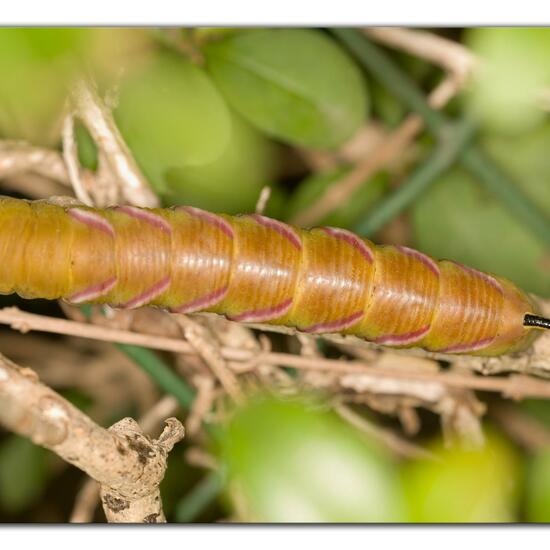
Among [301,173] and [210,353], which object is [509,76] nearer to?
[301,173]

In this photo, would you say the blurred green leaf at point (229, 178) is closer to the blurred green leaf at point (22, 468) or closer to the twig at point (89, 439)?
the twig at point (89, 439)

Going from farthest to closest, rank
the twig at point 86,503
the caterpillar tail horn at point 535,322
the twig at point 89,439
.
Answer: the twig at point 86,503 < the caterpillar tail horn at point 535,322 < the twig at point 89,439

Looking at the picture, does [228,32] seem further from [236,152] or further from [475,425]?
[475,425]

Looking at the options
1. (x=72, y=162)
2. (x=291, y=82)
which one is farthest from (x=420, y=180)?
(x=72, y=162)

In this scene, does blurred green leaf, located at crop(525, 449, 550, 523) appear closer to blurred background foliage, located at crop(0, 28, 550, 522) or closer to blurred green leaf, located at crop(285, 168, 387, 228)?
blurred background foliage, located at crop(0, 28, 550, 522)

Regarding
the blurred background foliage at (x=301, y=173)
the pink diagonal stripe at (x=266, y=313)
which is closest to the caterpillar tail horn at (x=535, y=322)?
the blurred background foliage at (x=301, y=173)

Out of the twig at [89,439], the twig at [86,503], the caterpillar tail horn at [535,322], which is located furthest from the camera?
the twig at [86,503]

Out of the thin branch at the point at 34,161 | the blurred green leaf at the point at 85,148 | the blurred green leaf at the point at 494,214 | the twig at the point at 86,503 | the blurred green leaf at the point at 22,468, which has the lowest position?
the blurred green leaf at the point at 22,468
